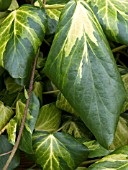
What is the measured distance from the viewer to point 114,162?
0.68 metres

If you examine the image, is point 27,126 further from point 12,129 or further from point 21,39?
point 21,39

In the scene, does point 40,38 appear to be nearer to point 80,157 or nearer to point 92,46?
point 92,46

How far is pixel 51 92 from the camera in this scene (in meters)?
0.86

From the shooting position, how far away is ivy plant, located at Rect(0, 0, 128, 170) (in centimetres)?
65

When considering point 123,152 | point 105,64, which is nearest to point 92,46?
point 105,64

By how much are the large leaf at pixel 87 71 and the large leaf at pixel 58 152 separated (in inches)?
4.4

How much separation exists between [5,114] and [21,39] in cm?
16

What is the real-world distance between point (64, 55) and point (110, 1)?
0.15 meters

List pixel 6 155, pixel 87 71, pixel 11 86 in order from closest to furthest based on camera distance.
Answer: pixel 87 71, pixel 6 155, pixel 11 86

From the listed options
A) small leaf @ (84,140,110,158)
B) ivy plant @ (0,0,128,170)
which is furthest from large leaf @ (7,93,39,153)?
small leaf @ (84,140,110,158)

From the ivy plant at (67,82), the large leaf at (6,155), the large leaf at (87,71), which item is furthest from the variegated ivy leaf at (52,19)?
the large leaf at (6,155)

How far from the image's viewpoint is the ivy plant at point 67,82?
25.7 inches

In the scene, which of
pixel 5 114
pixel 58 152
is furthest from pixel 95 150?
pixel 5 114

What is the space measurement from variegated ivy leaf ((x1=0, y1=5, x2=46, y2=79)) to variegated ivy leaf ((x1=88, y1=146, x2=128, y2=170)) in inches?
7.3
